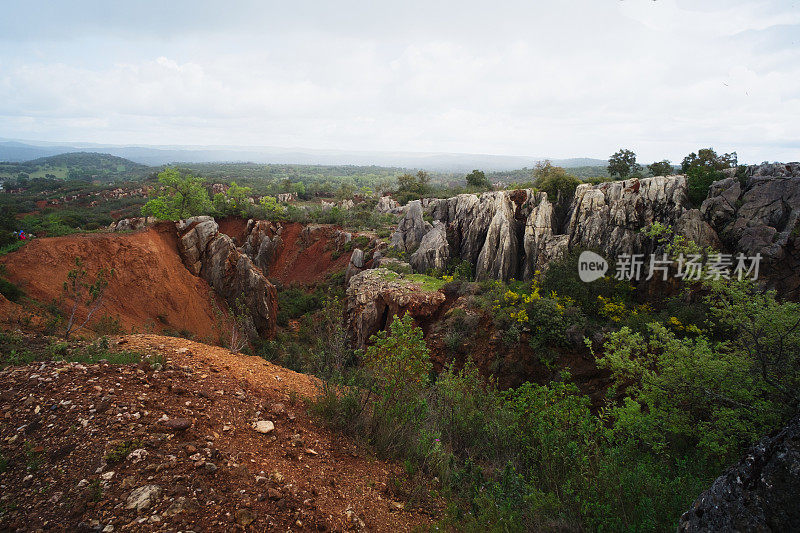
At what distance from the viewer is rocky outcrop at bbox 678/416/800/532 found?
2307 millimetres

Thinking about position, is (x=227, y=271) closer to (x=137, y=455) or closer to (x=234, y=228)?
(x=234, y=228)

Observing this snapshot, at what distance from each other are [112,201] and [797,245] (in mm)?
75766

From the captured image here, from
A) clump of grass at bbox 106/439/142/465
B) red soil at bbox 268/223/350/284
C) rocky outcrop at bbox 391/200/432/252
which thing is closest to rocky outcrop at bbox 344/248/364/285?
red soil at bbox 268/223/350/284

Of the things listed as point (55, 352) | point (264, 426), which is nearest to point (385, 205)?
point (55, 352)

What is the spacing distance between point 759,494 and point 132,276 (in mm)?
16787

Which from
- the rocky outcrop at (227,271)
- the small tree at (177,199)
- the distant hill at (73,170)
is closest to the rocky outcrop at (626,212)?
the rocky outcrop at (227,271)

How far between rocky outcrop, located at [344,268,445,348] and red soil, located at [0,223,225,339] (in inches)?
236

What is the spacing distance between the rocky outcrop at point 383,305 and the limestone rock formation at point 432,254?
3.63 metres

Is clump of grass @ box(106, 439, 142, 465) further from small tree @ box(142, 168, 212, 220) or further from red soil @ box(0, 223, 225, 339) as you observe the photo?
small tree @ box(142, 168, 212, 220)

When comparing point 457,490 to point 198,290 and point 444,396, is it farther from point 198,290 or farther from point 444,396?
point 198,290

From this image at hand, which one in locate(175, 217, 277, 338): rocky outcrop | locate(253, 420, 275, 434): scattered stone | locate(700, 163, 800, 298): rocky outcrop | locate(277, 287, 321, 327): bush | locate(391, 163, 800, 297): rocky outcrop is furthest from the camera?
locate(277, 287, 321, 327): bush

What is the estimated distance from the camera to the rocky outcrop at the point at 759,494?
2307 mm

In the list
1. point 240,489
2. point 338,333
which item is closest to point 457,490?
point 240,489

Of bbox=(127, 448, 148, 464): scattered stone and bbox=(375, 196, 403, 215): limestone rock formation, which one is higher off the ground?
bbox=(375, 196, 403, 215): limestone rock formation
